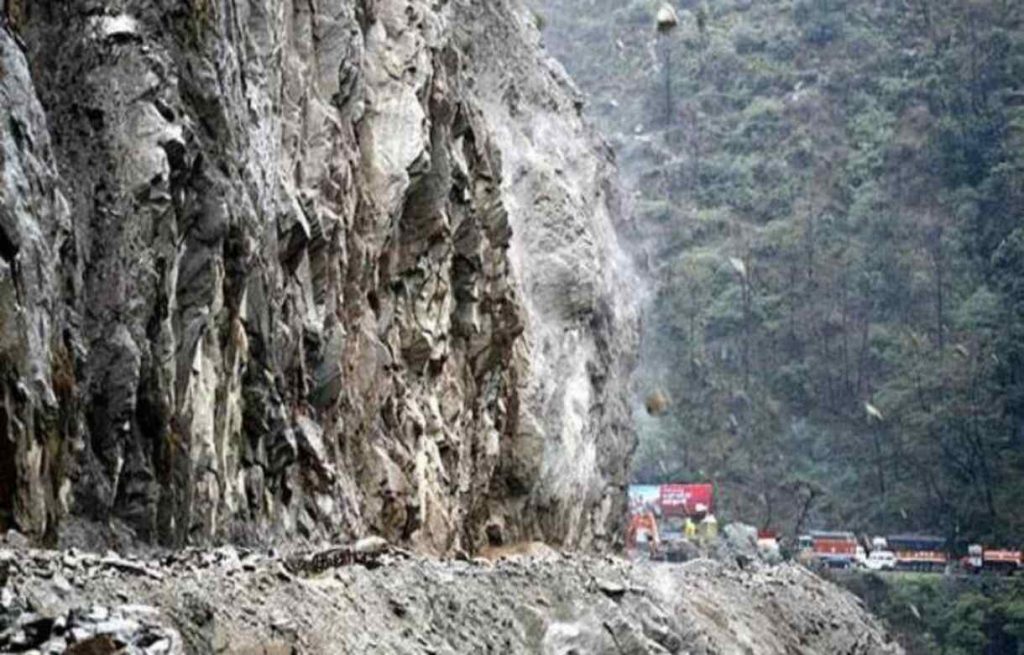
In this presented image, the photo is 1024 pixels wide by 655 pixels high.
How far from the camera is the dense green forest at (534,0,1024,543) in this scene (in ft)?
414

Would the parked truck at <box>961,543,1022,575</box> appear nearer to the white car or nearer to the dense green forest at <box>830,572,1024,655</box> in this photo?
the white car

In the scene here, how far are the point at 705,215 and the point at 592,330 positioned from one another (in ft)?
307

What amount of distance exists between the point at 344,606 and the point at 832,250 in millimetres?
130248

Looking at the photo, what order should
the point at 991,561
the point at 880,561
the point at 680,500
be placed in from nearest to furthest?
the point at 880,561 < the point at 991,561 < the point at 680,500

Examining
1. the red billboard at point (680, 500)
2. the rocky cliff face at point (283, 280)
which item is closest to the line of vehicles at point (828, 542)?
the red billboard at point (680, 500)

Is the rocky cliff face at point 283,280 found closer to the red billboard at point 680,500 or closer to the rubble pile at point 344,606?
the rubble pile at point 344,606

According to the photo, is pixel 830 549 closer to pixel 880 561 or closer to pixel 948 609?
pixel 880 561

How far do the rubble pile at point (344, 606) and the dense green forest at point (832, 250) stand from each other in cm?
8793

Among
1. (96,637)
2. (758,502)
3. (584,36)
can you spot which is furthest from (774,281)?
(96,637)

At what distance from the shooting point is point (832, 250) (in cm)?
14700

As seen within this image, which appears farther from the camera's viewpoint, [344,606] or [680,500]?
[680,500]

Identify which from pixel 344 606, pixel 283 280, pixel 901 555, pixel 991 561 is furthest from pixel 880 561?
pixel 344 606

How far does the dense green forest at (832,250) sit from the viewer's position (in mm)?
126188

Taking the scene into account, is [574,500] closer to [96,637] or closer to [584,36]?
[96,637]
